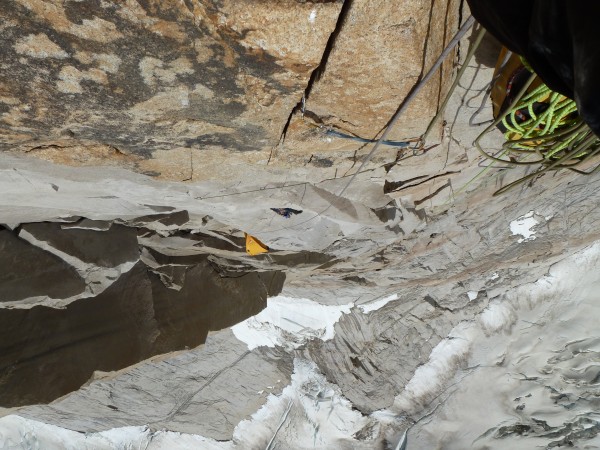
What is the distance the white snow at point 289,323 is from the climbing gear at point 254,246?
1224mm

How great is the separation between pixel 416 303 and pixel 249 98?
3596 millimetres

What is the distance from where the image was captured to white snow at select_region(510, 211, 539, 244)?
3922 mm

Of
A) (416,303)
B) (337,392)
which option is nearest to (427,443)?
(337,392)

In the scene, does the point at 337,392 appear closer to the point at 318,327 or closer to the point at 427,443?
the point at 318,327

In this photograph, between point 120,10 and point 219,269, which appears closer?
point 120,10

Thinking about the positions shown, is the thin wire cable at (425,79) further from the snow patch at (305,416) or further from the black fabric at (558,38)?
the snow patch at (305,416)

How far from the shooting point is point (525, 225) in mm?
3990

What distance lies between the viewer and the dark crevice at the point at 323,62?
150cm

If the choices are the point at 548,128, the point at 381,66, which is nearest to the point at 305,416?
the point at 548,128

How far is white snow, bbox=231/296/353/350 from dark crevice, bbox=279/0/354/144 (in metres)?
2.81

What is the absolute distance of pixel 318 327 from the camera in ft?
15.9

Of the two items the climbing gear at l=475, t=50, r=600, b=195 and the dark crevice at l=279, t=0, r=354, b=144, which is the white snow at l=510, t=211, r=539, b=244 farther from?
the dark crevice at l=279, t=0, r=354, b=144

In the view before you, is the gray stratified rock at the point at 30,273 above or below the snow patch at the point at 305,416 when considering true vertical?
above

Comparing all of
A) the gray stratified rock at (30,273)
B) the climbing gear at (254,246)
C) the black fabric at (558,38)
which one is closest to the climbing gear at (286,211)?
the climbing gear at (254,246)
